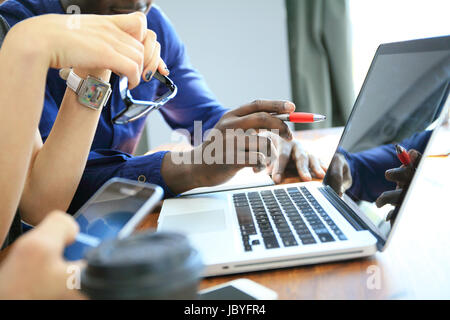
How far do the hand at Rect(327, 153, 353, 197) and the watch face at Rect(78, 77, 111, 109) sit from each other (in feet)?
1.33

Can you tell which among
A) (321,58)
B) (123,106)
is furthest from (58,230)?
(321,58)

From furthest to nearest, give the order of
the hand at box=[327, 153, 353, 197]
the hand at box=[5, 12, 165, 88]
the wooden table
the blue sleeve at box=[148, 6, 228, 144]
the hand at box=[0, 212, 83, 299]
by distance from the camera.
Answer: the blue sleeve at box=[148, 6, 228, 144] → the hand at box=[327, 153, 353, 197] → the hand at box=[5, 12, 165, 88] → the wooden table → the hand at box=[0, 212, 83, 299]

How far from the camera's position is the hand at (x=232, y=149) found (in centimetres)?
71

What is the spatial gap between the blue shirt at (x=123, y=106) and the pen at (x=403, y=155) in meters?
0.40

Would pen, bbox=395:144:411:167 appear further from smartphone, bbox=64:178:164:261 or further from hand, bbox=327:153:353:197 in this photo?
smartphone, bbox=64:178:164:261

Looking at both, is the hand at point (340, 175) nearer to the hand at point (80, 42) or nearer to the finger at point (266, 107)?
the finger at point (266, 107)

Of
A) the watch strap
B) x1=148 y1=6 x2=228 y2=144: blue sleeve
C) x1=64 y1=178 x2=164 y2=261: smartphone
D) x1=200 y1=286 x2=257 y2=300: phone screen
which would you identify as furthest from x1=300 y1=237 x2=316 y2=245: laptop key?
x1=148 y1=6 x2=228 y2=144: blue sleeve

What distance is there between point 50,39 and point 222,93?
1919 millimetres

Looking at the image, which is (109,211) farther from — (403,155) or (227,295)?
(403,155)

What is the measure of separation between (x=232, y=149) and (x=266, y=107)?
0.33 ft

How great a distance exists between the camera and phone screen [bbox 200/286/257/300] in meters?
0.40

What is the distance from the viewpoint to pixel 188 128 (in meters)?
1.39
